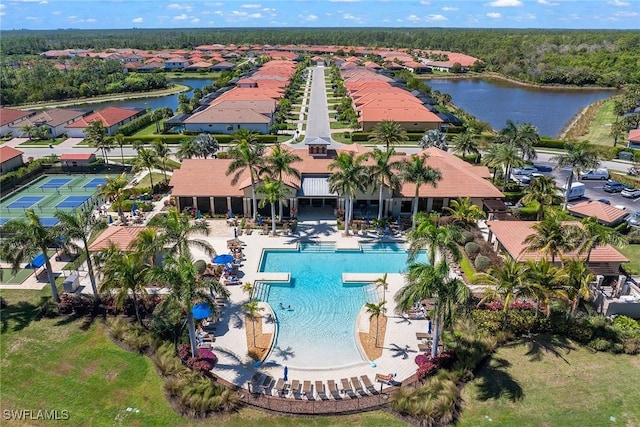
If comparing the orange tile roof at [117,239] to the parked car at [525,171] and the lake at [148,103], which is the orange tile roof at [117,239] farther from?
the lake at [148,103]

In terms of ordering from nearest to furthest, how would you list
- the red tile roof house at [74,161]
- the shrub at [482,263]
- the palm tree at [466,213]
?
the shrub at [482,263] → the palm tree at [466,213] → the red tile roof house at [74,161]

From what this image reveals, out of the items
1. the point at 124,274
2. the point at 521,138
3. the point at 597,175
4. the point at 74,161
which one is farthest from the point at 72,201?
the point at 597,175

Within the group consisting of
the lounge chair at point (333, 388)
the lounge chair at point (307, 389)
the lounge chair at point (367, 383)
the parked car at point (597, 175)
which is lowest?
the lounge chair at point (307, 389)

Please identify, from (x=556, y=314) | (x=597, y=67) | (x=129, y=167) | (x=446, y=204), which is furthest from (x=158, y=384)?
(x=597, y=67)

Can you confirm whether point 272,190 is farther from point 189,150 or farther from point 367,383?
point 189,150

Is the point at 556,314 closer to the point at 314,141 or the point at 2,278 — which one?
the point at 314,141

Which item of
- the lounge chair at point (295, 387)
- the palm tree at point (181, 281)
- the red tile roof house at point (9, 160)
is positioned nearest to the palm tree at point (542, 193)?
the lounge chair at point (295, 387)

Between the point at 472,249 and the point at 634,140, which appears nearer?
the point at 472,249
